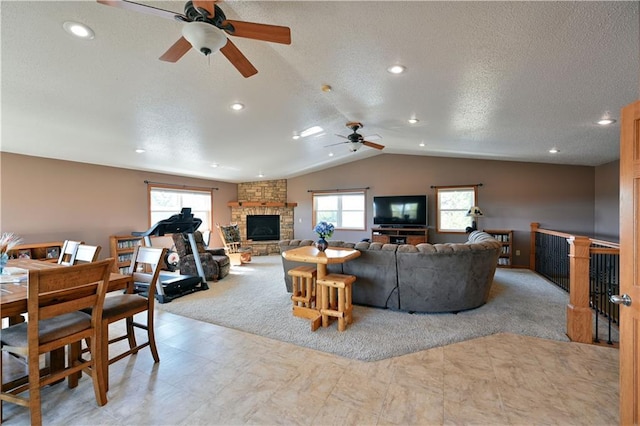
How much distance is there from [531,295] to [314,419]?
13.7ft

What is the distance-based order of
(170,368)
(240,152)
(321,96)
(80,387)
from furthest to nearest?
1. (240,152)
2. (321,96)
3. (170,368)
4. (80,387)

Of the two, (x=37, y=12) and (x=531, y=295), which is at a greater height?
(x=37, y=12)

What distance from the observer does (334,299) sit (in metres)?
3.35

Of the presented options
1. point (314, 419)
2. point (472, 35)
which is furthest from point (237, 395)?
point (472, 35)

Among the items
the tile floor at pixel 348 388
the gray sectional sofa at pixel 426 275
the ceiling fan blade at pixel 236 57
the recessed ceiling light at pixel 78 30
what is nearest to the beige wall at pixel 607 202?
the gray sectional sofa at pixel 426 275

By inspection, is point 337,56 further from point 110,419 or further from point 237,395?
point 110,419

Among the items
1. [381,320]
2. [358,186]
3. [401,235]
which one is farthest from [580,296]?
[358,186]

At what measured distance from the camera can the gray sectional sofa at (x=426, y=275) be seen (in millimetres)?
3432

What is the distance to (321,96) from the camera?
11.6 ft

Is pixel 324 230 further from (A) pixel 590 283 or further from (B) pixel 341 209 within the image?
(B) pixel 341 209

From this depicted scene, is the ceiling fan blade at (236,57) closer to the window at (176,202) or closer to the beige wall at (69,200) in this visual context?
the beige wall at (69,200)

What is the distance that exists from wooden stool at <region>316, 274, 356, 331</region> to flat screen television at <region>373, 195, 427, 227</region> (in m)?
4.48

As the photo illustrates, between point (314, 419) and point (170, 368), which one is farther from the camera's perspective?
point (170, 368)

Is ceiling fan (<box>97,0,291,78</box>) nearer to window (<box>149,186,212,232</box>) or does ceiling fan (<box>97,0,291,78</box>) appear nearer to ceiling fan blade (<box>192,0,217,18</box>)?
ceiling fan blade (<box>192,0,217,18</box>)
